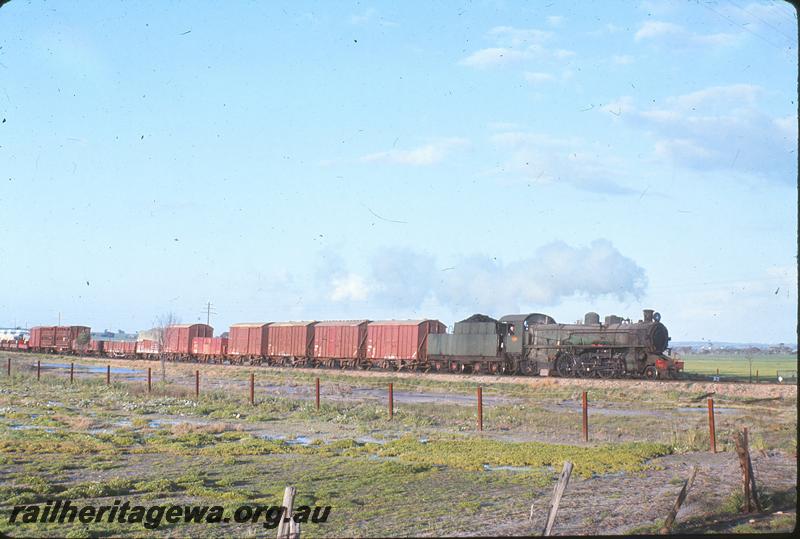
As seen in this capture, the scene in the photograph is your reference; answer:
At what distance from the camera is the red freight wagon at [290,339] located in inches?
2367

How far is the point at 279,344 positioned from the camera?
204 feet

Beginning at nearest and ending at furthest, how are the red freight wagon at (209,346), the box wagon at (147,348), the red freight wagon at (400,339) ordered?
the red freight wagon at (400,339)
the red freight wagon at (209,346)
the box wagon at (147,348)

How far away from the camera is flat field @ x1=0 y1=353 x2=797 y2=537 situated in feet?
33.6

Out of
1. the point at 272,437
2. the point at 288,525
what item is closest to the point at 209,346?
the point at 272,437

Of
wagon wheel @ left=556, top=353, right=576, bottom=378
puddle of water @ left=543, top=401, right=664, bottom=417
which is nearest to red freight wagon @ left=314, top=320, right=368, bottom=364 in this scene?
wagon wheel @ left=556, top=353, right=576, bottom=378

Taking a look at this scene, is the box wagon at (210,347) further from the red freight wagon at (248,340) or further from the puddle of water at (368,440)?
the puddle of water at (368,440)

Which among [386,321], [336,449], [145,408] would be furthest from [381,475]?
[386,321]

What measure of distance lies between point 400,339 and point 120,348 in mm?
43371

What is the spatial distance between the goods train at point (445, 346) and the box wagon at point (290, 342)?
0.08 meters

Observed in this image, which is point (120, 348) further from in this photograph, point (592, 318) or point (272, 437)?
point (272, 437)

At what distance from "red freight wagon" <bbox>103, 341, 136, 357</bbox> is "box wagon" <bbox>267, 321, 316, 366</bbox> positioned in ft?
81.6

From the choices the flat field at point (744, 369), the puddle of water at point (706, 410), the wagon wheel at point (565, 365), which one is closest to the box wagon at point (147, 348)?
the wagon wheel at point (565, 365)

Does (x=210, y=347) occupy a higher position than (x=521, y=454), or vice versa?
(x=210, y=347)

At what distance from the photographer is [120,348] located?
82.4 m
